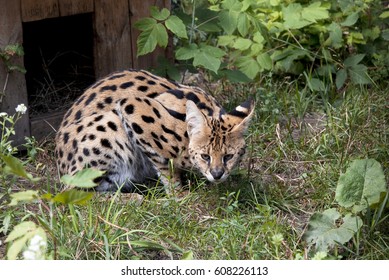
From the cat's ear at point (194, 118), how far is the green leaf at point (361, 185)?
971 mm

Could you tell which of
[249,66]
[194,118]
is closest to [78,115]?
[194,118]

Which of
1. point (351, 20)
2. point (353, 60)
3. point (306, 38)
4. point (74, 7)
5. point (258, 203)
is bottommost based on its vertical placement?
point (258, 203)

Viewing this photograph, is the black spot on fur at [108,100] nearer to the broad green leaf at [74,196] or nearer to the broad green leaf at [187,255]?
the broad green leaf at [187,255]

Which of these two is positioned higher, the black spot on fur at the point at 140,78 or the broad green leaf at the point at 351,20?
the broad green leaf at the point at 351,20

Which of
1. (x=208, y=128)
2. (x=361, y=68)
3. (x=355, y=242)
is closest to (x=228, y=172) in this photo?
(x=208, y=128)

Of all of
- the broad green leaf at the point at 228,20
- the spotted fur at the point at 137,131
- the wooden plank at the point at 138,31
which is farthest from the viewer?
the wooden plank at the point at 138,31

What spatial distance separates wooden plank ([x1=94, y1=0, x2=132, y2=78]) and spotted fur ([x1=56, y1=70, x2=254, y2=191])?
34.1 inches

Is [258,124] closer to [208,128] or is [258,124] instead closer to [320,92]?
[320,92]

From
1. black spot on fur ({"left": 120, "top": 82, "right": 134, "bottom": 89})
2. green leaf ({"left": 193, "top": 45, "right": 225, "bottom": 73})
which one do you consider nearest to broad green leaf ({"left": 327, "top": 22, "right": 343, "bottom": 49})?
→ green leaf ({"left": 193, "top": 45, "right": 225, "bottom": 73})

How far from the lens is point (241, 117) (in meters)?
5.52

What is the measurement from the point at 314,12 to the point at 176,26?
1324 mm

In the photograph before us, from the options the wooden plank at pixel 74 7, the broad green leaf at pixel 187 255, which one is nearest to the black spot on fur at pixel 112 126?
the wooden plank at pixel 74 7

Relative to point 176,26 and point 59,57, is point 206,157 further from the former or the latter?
point 59,57

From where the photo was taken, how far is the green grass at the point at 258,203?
4688mm
